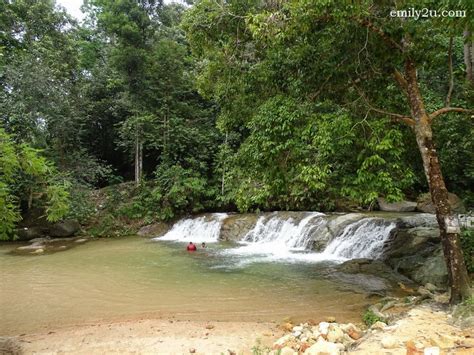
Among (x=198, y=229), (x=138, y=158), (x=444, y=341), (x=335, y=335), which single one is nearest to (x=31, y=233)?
(x=138, y=158)

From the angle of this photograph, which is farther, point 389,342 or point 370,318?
point 370,318

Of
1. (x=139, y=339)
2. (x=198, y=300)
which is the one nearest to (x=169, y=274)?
(x=198, y=300)

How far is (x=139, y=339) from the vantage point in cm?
509

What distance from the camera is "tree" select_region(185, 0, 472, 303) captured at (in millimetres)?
5039

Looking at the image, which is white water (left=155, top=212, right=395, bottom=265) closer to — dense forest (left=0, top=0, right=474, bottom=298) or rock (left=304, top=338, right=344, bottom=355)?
dense forest (left=0, top=0, right=474, bottom=298)

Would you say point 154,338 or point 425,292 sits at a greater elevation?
point 425,292

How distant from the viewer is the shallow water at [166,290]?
6227 millimetres

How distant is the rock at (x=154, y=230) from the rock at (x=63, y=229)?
9.10 feet

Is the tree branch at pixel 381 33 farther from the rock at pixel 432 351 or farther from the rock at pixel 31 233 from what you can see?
the rock at pixel 31 233

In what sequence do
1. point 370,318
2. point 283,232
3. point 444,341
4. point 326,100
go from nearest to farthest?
point 444,341 → point 370,318 → point 326,100 → point 283,232

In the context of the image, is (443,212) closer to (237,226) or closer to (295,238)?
(295,238)

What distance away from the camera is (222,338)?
16.4 feet

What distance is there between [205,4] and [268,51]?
4.72ft

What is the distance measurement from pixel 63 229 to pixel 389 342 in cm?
1470
